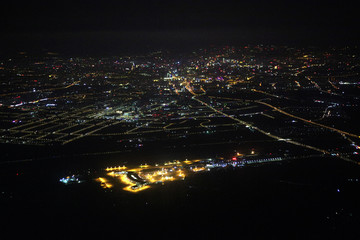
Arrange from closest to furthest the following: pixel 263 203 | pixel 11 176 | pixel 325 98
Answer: pixel 263 203 < pixel 11 176 < pixel 325 98

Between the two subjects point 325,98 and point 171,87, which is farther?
point 171,87

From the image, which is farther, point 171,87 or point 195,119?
point 171,87

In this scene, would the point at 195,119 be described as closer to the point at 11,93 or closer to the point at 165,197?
the point at 165,197

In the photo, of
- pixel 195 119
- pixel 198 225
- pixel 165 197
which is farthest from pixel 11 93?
pixel 198 225

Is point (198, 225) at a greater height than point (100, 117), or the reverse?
point (198, 225)

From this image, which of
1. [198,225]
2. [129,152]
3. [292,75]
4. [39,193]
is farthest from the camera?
[292,75]

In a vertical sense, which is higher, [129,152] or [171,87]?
[129,152]

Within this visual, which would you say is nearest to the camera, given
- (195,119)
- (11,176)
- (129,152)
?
(11,176)

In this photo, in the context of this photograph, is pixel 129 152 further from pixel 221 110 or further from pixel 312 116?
pixel 312 116

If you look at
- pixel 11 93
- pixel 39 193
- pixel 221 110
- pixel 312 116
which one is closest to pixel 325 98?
pixel 312 116
